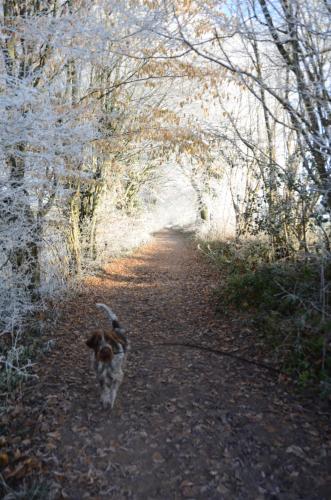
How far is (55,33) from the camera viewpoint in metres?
6.41

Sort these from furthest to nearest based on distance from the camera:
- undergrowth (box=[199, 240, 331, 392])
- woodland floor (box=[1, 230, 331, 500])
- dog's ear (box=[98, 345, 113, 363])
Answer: undergrowth (box=[199, 240, 331, 392]) → dog's ear (box=[98, 345, 113, 363]) → woodland floor (box=[1, 230, 331, 500])

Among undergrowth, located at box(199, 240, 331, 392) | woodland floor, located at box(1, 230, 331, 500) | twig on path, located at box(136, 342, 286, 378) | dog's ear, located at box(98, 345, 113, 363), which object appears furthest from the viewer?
twig on path, located at box(136, 342, 286, 378)

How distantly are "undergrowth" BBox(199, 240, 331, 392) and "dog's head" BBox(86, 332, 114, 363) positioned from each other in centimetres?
227

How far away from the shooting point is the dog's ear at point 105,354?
155 inches

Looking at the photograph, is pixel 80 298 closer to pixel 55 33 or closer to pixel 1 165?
pixel 1 165

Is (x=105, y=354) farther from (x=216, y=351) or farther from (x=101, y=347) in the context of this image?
(x=216, y=351)

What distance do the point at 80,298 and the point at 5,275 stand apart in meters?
2.22

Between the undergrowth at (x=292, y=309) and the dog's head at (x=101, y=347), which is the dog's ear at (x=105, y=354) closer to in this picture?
the dog's head at (x=101, y=347)

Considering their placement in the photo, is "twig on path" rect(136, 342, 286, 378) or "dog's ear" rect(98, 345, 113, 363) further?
"twig on path" rect(136, 342, 286, 378)

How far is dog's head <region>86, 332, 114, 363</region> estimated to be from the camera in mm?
3936

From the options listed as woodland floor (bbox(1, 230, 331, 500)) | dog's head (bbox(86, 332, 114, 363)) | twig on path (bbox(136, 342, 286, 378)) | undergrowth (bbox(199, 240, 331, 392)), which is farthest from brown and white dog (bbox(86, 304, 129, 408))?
undergrowth (bbox(199, 240, 331, 392))

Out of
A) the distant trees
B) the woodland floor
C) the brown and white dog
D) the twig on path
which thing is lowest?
the woodland floor

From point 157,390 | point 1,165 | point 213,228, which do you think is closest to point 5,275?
point 1,165

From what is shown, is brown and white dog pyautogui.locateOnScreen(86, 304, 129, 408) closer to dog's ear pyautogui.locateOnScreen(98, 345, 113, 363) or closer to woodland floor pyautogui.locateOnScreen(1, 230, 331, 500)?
dog's ear pyautogui.locateOnScreen(98, 345, 113, 363)
